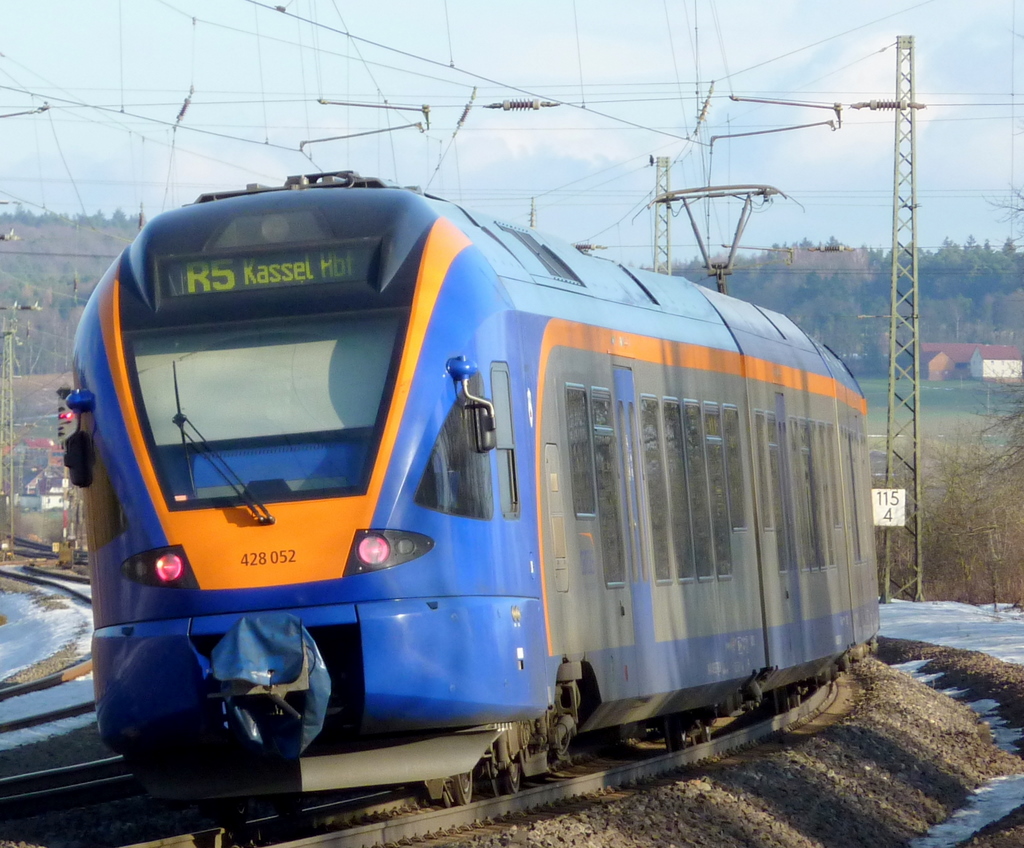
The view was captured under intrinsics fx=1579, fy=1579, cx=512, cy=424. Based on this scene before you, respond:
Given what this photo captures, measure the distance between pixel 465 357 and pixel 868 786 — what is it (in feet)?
16.6

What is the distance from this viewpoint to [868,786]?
11180 mm

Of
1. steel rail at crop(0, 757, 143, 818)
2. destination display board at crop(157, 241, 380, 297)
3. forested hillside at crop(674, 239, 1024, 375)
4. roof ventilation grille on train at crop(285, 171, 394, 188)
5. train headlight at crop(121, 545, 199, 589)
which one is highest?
forested hillside at crop(674, 239, 1024, 375)

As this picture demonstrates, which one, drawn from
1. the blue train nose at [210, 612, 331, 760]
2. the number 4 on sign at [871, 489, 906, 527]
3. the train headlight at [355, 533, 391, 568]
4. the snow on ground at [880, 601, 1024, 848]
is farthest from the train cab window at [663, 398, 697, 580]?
the number 4 on sign at [871, 489, 906, 527]

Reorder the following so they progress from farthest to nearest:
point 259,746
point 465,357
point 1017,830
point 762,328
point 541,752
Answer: point 762,328 → point 541,752 → point 1017,830 → point 465,357 → point 259,746

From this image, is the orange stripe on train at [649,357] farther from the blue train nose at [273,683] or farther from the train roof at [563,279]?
the blue train nose at [273,683]

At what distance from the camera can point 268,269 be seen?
823 cm

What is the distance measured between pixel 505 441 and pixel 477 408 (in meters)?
0.42

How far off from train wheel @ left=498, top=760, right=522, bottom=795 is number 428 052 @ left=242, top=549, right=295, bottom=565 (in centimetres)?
227

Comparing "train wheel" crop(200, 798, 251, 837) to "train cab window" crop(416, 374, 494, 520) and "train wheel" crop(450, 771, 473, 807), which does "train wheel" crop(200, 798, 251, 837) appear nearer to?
"train wheel" crop(450, 771, 473, 807)

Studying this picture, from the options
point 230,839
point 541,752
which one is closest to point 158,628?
point 230,839

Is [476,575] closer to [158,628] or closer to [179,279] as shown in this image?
[158,628]

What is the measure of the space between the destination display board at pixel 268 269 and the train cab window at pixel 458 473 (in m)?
0.87

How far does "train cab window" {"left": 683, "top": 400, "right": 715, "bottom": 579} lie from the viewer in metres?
11.3

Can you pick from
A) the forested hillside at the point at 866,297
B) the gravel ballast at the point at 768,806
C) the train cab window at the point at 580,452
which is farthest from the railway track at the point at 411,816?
the forested hillside at the point at 866,297
